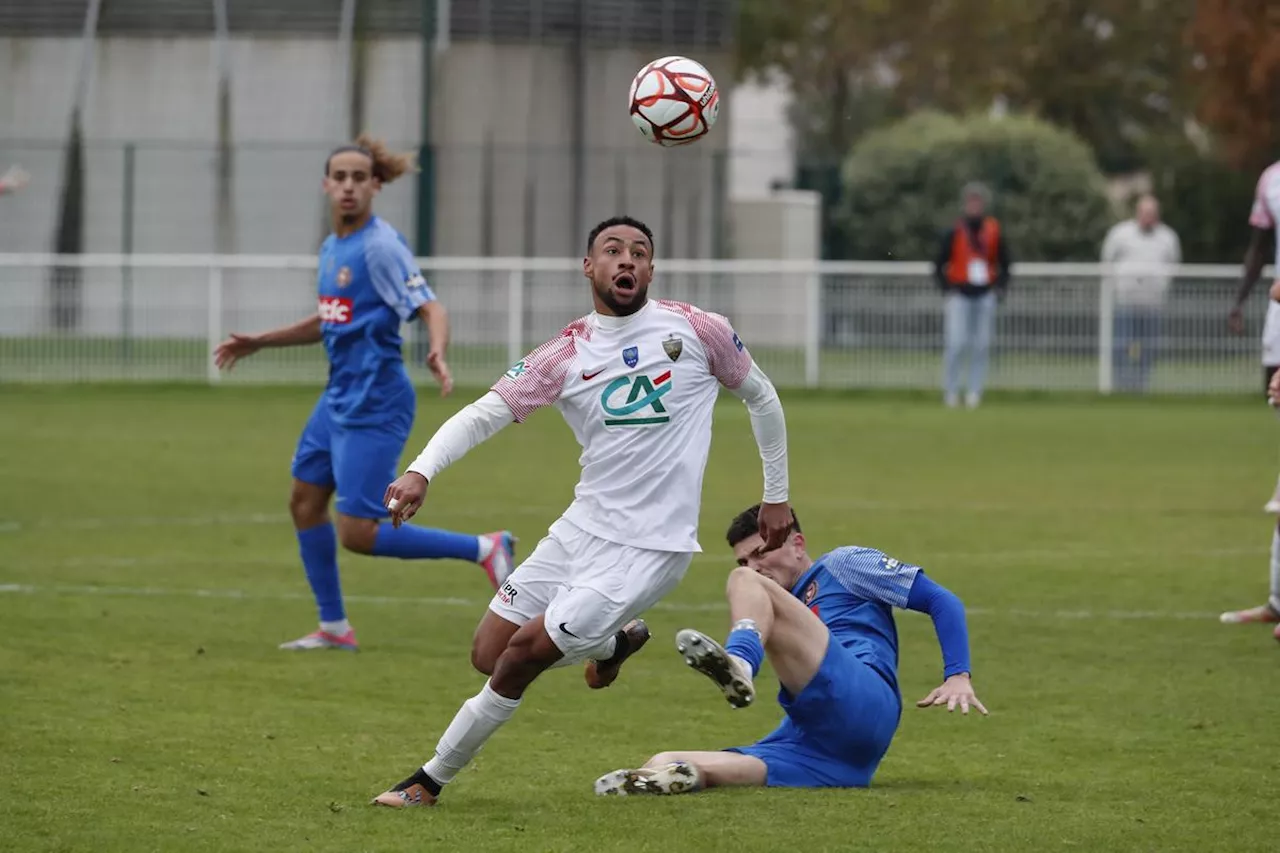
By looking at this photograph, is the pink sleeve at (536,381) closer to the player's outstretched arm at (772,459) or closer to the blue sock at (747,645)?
the player's outstretched arm at (772,459)

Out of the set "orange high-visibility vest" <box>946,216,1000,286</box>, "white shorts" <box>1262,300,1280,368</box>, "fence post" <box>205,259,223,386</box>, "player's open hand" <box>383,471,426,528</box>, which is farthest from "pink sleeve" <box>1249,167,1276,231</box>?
"fence post" <box>205,259,223,386</box>

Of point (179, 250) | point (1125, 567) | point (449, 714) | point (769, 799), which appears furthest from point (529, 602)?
point (179, 250)

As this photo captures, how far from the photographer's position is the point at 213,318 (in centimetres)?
2681

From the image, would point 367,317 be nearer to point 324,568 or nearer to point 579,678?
point 324,568

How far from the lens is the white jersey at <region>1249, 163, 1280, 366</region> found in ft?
36.5

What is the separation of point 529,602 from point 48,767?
1.69 m

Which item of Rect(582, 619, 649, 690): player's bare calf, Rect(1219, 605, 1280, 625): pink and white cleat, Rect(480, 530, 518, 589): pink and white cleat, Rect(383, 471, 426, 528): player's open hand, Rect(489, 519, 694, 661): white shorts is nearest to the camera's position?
Rect(383, 471, 426, 528): player's open hand

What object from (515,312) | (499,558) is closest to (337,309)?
(499,558)

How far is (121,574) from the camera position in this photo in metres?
12.3

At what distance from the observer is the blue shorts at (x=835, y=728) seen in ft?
23.5

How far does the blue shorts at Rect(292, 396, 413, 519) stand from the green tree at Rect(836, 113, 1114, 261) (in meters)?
28.1

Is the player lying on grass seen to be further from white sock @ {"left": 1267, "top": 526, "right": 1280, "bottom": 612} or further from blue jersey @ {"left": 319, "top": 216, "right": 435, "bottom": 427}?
white sock @ {"left": 1267, "top": 526, "right": 1280, "bottom": 612}

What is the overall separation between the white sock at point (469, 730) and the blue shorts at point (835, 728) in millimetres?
901

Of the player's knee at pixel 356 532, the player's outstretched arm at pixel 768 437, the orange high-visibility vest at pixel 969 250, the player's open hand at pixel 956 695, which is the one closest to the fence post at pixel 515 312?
the orange high-visibility vest at pixel 969 250
